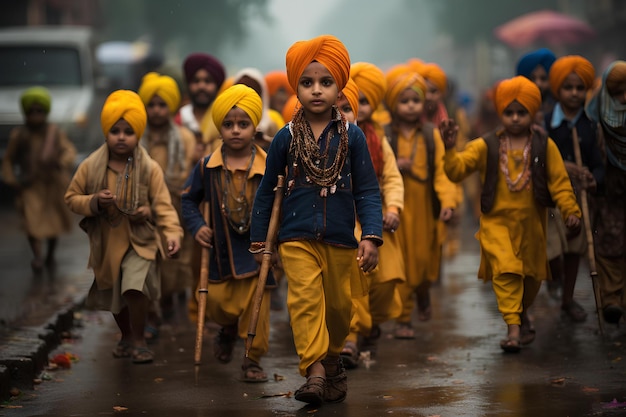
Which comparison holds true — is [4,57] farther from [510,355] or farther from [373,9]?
[373,9]

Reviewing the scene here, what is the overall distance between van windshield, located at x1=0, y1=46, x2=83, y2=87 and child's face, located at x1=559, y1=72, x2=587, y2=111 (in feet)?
53.4

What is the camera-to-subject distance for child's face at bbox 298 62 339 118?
7453 mm

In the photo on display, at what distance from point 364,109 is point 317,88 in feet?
7.30

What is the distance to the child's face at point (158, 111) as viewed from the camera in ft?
36.5

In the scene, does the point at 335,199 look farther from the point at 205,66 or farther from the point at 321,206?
the point at 205,66

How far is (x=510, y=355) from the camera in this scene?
29.8 ft

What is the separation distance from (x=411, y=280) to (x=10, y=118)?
1586 cm

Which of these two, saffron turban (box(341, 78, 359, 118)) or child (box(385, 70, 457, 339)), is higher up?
saffron turban (box(341, 78, 359, 118))

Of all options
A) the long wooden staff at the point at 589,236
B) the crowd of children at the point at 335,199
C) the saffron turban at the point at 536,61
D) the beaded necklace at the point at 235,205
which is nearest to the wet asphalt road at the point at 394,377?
the crowd of children at the point at 335,199

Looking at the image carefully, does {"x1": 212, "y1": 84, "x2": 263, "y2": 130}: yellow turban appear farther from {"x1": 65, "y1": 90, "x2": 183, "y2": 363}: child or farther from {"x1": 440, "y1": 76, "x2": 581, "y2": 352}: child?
{"x1": 440, "y1": 76, "x2": 581, "y2": 352}: child

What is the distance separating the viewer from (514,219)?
938 cm

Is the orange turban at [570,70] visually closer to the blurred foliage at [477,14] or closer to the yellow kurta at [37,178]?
the yellow kurta at [37,178]

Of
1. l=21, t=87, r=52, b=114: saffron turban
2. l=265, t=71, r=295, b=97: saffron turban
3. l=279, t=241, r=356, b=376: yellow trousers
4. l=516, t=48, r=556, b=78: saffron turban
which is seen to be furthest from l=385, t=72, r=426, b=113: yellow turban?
l=21, t=87, r=52, b=114: saffron turban

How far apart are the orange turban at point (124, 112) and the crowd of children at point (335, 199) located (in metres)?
0.01
